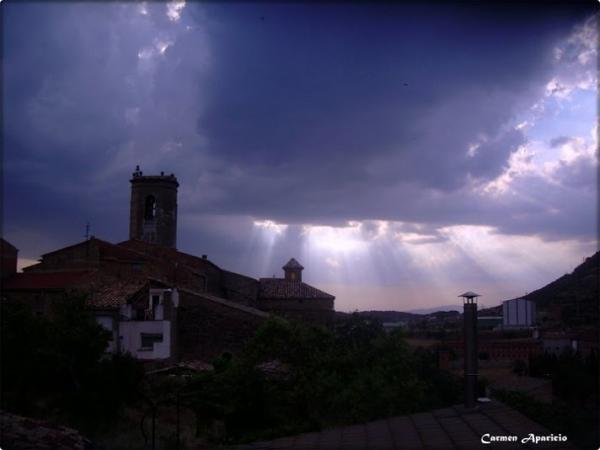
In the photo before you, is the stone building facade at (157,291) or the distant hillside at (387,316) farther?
the stone building facade at (157,291)

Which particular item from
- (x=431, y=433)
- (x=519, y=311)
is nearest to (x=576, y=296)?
(x=519, y=311)

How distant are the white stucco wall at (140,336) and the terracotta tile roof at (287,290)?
9463mm

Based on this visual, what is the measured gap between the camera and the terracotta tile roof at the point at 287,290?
26.2 metres

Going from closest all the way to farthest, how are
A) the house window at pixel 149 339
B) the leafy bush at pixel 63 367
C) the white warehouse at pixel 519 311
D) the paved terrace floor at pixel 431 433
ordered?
the paved terrace floor at pixel 431 433 → the leafy bush at pixel 63 367 → the white warehouse at pixel 519 311 → the house window at pixel 149 339

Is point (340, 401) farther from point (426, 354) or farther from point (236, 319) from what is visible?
point (236, 319)

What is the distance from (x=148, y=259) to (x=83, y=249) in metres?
2.19

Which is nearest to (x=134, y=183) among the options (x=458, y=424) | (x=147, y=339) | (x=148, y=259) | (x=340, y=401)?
(x=148, y=259)

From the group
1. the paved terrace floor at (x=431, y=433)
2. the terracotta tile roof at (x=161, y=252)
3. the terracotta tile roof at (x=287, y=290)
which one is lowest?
the paved terrace floor at (x=431, y=433)

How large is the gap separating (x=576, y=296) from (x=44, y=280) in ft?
51.1

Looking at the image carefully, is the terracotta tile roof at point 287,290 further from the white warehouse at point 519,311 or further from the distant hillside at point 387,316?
the white warehouse at point 519,311

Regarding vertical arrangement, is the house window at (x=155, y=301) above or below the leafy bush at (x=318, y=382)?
above

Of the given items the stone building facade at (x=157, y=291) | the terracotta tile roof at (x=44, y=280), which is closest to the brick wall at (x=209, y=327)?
the stone building facade at (x=157, y=291)

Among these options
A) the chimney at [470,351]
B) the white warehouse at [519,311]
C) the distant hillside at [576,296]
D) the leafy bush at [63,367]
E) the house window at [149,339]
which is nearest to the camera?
the chimney at [470,351]

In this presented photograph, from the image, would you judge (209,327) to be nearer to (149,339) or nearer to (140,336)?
(149,339)
